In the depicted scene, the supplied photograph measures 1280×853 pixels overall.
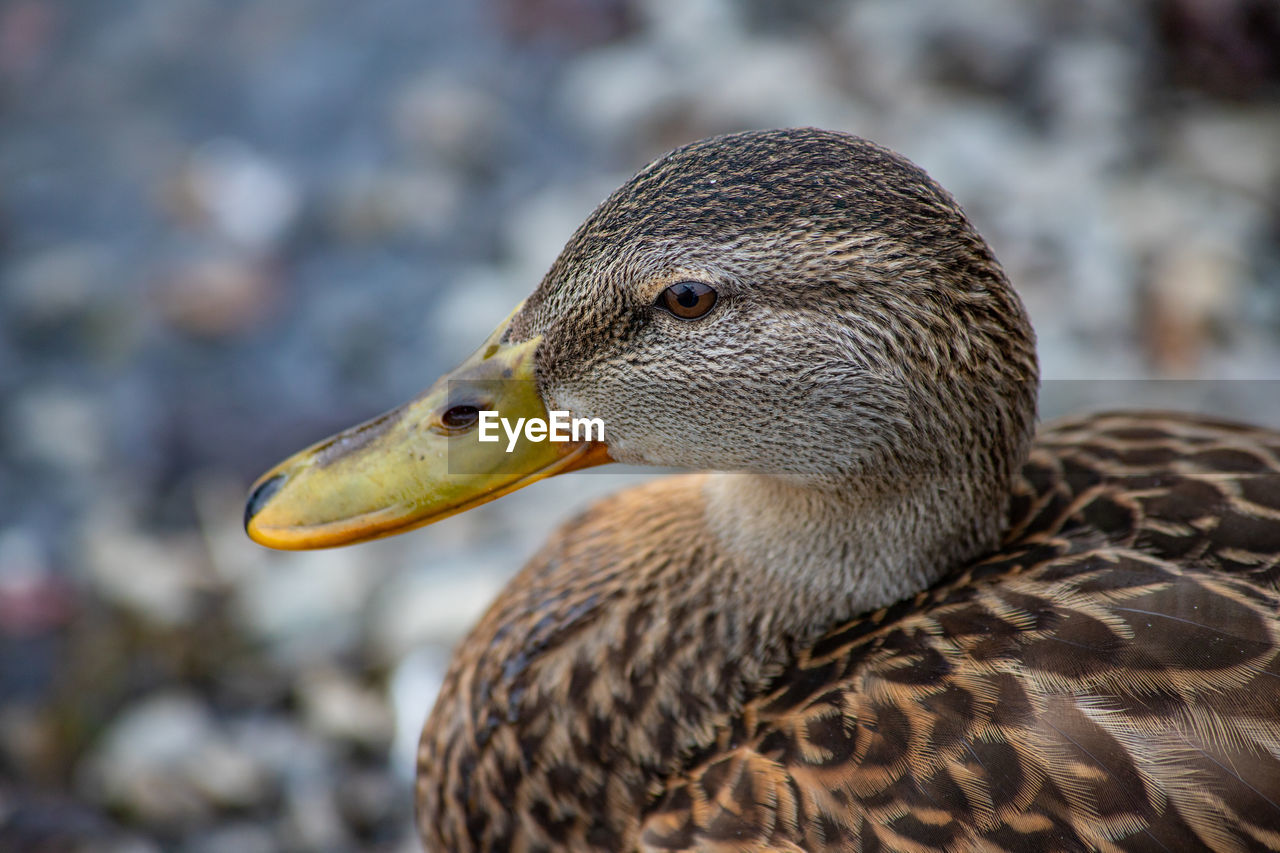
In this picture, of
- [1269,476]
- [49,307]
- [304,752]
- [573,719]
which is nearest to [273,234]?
[49,307]

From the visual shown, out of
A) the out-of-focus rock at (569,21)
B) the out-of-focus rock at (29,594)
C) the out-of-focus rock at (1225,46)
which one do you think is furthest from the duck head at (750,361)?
the out-of-focus rock at (569,21)

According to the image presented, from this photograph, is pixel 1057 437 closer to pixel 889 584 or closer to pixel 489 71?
pixel 889 584

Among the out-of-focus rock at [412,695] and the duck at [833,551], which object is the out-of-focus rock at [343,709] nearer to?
the out-of-focus rock at [412,695]

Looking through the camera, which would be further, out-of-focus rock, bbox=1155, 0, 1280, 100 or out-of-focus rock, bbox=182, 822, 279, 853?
out-of-focus rock, bbox=1155, 0, 1280, 100

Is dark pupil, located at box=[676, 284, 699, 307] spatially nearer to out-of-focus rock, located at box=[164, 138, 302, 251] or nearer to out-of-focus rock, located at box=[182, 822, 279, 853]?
out-of-focus rock, located at box=[182, 822, 279, 853]

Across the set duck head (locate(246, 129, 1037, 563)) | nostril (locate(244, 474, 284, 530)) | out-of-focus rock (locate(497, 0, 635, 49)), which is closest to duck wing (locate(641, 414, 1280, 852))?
duck head (locate(246, 129, 1037, 563))

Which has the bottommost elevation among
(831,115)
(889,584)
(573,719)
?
(573,719)

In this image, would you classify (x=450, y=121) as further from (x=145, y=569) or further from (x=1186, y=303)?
(x=1186, y=303)
